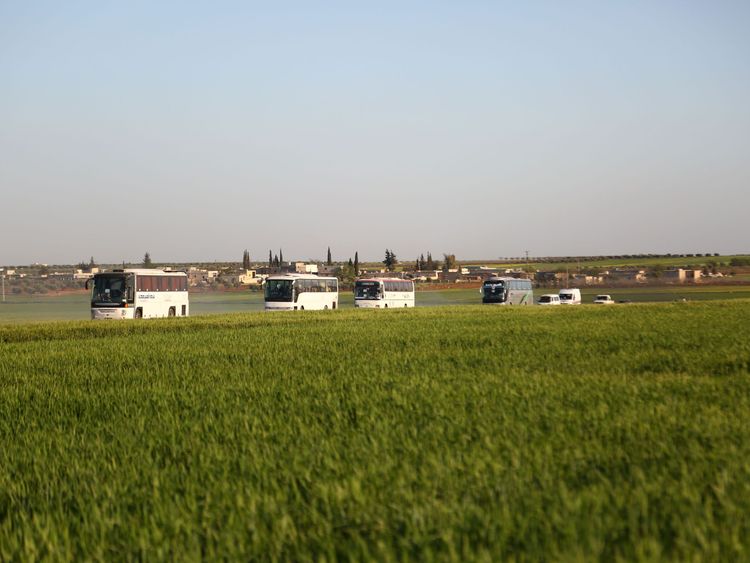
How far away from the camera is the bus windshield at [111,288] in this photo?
180 ft

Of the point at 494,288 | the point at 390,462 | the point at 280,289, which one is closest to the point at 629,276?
the point at 494,288

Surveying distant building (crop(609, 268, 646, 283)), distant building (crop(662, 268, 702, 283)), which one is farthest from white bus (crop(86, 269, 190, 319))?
distant building (crop(609, 268, 646, 283))

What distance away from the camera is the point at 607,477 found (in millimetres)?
7301

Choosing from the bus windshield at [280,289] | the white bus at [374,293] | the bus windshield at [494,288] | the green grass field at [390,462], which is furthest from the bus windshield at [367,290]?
the green grass field at [390,462]

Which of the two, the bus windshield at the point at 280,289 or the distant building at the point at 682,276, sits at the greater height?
the bus windshield at the point at 280,289

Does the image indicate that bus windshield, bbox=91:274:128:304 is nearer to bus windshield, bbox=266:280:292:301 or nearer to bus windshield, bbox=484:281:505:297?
bus windshield, bbox=266:280:292:301

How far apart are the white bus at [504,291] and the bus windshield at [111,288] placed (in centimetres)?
3693

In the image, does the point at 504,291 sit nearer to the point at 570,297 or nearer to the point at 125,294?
the point at 570,297

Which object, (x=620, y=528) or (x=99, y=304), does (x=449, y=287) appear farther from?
(x=620, y=528)

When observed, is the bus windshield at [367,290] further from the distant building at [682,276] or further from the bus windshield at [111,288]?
the distant building at [682,276]

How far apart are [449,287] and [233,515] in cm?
16042

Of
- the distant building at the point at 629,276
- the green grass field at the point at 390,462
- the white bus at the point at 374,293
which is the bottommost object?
the distant building at the point at 629,276

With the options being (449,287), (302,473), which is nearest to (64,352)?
(302,473)

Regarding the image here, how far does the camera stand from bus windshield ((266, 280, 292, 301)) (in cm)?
6731
